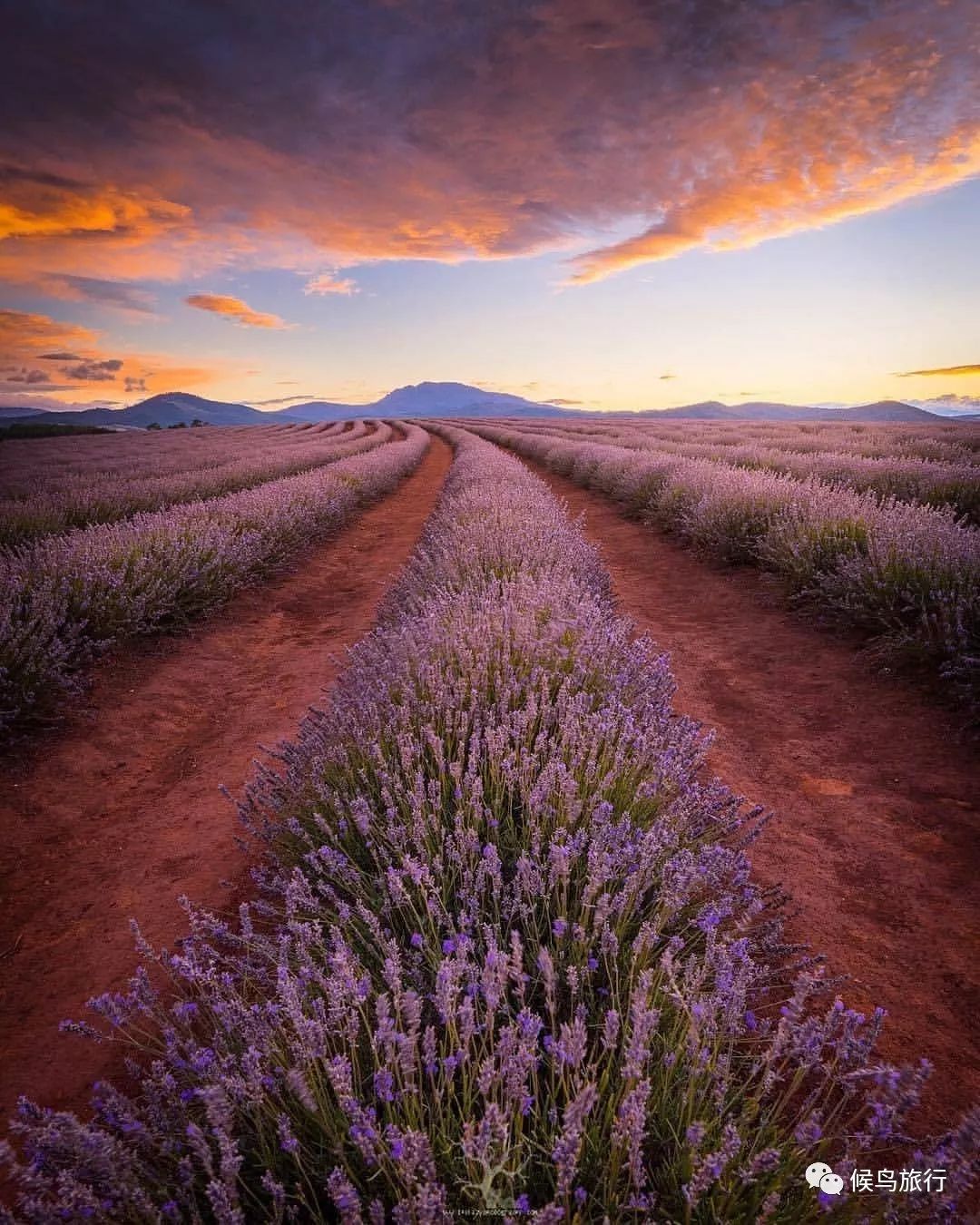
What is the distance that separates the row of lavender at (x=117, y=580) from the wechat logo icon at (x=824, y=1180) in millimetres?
3915

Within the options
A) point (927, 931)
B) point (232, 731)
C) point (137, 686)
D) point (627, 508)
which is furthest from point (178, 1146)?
point (627, 508)

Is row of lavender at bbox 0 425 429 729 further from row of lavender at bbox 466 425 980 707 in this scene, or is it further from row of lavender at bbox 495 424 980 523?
row of lavender at bbox 495 424 980 523

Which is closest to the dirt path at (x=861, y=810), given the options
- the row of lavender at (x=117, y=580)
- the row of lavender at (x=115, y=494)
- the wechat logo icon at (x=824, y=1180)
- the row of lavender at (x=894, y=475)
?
the wechat logo icon at (x=824, y=1180)

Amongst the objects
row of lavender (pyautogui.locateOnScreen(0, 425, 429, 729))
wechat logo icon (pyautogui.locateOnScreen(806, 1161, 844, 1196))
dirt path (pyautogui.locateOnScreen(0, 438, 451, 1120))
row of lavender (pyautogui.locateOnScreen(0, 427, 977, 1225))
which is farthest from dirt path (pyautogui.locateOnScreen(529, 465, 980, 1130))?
row of lavender (pyautogui.locateOnScreen(0, 425, 429, 729))

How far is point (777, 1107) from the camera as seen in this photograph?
3.74ft

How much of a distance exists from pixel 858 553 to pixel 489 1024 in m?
5.00

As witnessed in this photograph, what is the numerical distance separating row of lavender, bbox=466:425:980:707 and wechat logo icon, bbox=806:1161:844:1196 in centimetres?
308

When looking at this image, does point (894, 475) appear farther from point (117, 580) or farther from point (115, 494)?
point (115, 494)

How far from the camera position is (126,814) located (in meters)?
2.98

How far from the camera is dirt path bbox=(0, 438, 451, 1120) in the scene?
1939 mm

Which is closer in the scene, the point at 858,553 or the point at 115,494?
the point at 858,553

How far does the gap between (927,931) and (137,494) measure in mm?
11012

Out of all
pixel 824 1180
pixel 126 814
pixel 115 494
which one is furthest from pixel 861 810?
pixel 115 494

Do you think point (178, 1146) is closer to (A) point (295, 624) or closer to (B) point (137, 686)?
(B) point (137, 686)
